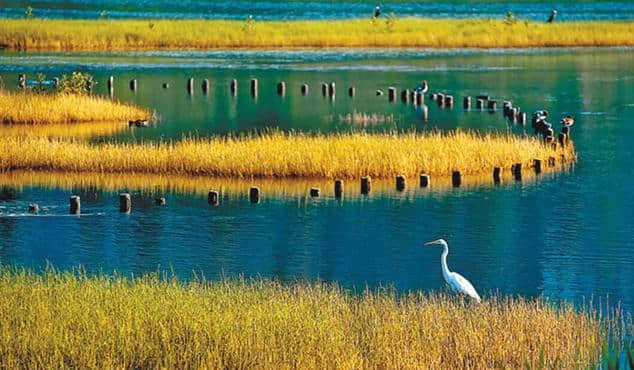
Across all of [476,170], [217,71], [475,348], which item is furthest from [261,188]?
[217,71]

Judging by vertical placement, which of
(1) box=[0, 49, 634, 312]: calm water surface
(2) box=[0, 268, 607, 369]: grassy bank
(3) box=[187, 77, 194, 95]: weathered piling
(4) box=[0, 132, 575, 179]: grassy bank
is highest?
(2) box=[0, 268, 607, 369]: grassy bank

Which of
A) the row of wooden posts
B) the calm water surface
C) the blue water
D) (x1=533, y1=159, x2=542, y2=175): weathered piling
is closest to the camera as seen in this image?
the calm water surface

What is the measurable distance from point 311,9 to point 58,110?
258ft

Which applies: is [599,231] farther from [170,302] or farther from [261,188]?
[170,302]

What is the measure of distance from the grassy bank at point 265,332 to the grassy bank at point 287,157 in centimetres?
1418

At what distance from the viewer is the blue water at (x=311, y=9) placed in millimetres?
107500

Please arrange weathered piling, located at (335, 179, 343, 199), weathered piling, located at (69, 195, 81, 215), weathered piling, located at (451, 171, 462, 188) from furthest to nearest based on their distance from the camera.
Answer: weathered piling, located at (451, 171, 462, 188) → weathered piling, located at (335, 179, 343, 199) → weathered piling, located at (69, 195, 81, 215)

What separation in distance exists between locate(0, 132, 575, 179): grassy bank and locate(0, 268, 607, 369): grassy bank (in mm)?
→ 14182

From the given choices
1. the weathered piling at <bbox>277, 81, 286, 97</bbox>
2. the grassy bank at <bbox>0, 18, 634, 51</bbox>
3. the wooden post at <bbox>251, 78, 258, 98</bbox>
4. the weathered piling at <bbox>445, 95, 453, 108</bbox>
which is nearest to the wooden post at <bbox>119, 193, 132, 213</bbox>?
the weathered piling at <bbox>445, 95, 453, 108</bbox>

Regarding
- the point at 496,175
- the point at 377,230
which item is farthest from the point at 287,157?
the point at 377,230

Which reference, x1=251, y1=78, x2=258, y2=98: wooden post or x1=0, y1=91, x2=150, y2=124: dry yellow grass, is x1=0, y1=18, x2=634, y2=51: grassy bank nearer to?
x1=251, y1=78, x2=258, y2=98: wooden post

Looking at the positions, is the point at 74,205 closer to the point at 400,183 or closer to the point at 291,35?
the point at 400,183

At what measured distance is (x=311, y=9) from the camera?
120812mm

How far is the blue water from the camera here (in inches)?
4232
